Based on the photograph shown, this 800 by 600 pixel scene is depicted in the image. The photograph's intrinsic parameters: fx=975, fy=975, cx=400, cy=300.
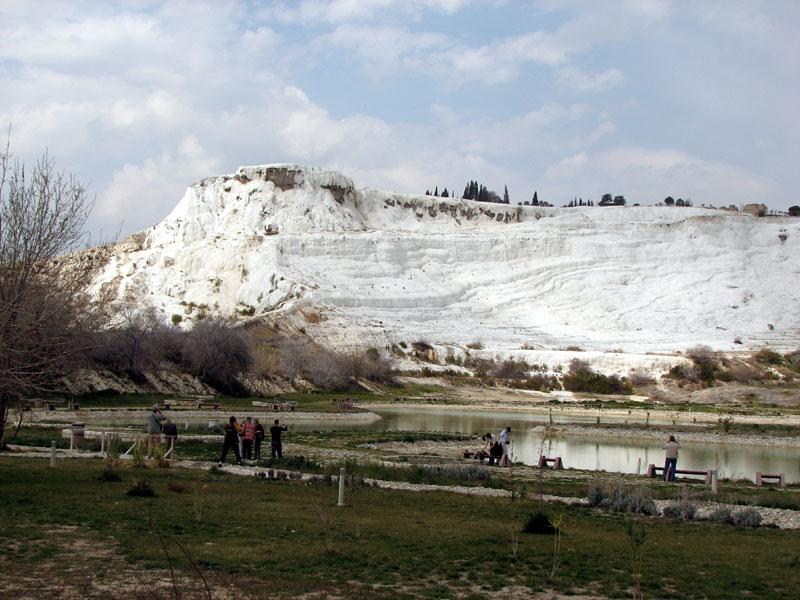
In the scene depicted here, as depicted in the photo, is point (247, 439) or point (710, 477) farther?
point (247, 439)

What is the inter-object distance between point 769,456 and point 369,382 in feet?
122

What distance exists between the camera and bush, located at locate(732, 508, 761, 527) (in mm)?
16141

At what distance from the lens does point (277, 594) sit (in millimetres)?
9742

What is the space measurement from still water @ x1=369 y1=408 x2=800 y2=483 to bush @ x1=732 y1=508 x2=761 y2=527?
36.0 feet

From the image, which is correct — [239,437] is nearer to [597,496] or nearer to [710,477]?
[597,496]

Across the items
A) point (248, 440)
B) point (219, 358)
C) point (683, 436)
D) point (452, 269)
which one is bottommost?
point (683, 436)

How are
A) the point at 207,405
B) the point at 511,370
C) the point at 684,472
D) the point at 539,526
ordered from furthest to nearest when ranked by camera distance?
the point at 511,370 → the point at 207,405 → the point at 684,472 → the point at 539,526

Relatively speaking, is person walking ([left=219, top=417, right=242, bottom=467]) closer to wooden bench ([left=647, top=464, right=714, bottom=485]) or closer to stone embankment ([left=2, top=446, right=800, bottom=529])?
stone embankment ([left=2, top=446, right=800, bottom=529])

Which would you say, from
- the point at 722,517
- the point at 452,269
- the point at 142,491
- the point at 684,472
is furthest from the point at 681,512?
the point at 452,269

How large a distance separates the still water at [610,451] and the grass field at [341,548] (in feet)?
44.5

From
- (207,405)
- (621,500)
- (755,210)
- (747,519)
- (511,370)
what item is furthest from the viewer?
(755,210)

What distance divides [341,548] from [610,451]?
24.4 m

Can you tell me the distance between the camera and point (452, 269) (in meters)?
103

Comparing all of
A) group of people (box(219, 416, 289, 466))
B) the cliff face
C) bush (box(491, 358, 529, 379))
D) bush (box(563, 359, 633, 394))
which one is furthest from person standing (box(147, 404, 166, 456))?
bush (box(491, 358, 529, 379))
